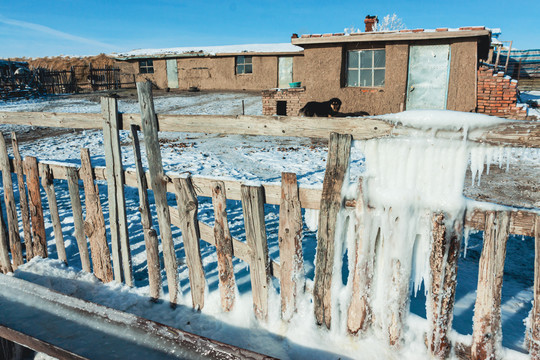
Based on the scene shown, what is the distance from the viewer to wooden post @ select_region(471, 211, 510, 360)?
74.0 inches

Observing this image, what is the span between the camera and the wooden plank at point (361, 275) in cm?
218

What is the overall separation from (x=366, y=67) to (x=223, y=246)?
443 inches

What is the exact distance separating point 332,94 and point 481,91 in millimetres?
4703

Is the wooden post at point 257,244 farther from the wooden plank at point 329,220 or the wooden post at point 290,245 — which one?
the wooden plank at point 329,220

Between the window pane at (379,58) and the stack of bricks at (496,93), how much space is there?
295 centimetres

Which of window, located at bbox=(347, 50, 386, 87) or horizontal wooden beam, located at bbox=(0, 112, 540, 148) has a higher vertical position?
window, located at bbox=(347, 50, 386, 87)

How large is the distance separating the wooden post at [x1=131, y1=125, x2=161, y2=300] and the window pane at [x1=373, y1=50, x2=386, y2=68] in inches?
433

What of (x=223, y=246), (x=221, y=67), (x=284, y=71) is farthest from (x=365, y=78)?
(x=221, y=67)

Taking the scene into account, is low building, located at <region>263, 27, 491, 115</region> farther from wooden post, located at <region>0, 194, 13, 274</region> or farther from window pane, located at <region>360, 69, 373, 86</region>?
wooden post, located at <region>0, 194, 13, 274</region>

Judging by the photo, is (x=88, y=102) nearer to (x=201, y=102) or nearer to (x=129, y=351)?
(x=201, y=102)

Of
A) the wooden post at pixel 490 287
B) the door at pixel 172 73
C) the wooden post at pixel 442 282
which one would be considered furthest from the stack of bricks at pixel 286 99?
the door at pixel 172 73

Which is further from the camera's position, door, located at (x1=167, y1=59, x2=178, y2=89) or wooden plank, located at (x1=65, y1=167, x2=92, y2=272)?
door, located at (x1=167, y1=59, x2=178, y2=89)

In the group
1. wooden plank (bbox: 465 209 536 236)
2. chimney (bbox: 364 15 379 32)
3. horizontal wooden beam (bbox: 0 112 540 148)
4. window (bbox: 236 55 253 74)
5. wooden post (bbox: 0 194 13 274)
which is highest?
chimney (bbox: 364 15 379 32)

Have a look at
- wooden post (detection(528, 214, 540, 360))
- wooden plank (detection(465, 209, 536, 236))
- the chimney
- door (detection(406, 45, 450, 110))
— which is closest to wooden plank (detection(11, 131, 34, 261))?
wooden plank (detection(465, 209, 536, 236))
